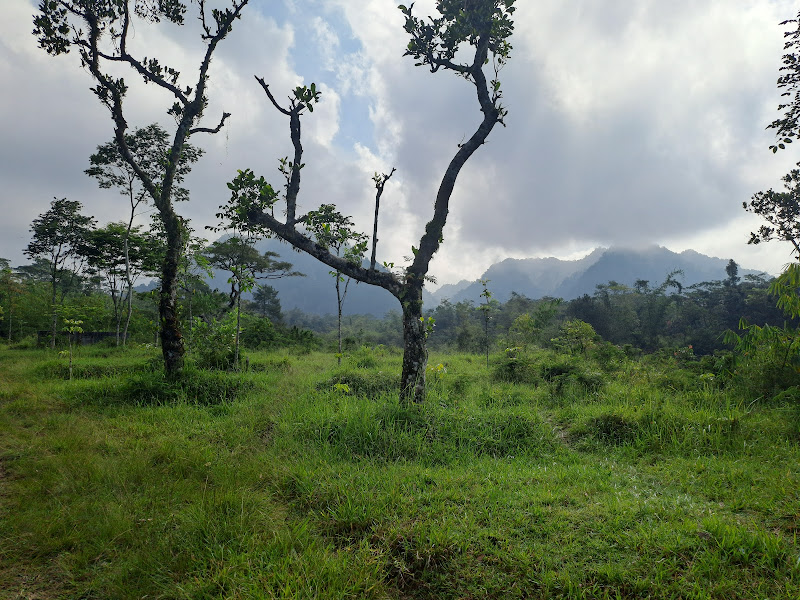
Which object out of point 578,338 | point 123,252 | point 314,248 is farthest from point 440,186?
point 123,252

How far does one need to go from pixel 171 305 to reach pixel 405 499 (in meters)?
7.40

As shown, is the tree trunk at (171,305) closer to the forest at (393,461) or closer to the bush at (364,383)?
the forest at (393,461)

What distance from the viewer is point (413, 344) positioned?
19.3 feet

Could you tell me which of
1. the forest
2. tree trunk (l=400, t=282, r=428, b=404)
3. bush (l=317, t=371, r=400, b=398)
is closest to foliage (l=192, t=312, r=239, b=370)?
the forest

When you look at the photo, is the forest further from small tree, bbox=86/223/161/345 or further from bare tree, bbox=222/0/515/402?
small tree, bbox=86/223/161/345

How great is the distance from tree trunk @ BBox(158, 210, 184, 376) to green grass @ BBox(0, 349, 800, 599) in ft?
5.01

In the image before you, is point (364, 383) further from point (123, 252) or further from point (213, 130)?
point (123, 252)

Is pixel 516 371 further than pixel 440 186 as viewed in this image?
Yes

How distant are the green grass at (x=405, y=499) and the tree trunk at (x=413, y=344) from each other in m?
0.38

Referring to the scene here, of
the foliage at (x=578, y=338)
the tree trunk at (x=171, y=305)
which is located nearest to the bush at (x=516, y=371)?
the foliage at (x=578, y=338)

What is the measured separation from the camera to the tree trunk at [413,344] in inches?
230

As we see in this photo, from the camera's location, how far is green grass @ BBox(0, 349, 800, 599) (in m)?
2.46

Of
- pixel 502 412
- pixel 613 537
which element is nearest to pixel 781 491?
pixel 613 537

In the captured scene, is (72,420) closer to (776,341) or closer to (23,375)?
(23,375)
